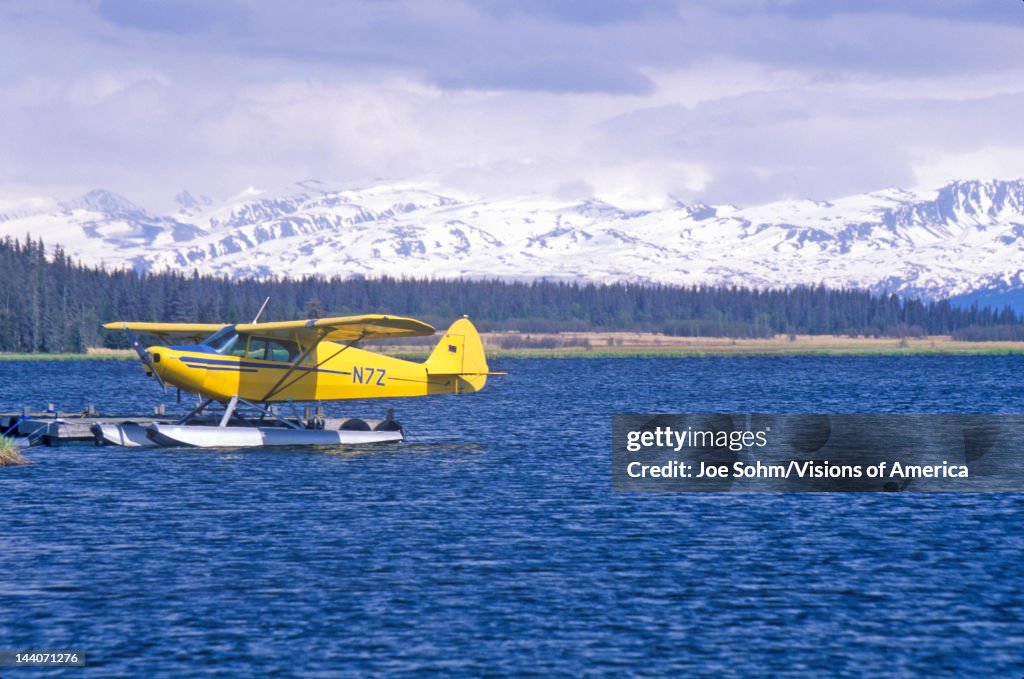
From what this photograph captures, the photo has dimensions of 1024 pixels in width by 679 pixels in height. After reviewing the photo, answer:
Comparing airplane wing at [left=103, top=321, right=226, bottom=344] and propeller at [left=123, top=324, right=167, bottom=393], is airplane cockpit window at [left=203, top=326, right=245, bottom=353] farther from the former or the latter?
airplane wing at [left=103, top=321, right=226, bottom=344]

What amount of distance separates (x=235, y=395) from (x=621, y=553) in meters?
15.5

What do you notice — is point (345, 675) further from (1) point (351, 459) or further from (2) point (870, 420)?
(2) point (870, 420)

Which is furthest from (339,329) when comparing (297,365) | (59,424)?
(59,424)

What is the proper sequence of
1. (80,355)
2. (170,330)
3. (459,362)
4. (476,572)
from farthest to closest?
(80,355), (459,362), (170,330), (476,572)

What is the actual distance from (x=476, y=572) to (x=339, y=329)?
616 inches

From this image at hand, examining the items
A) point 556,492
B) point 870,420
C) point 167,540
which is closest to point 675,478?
point 556,492

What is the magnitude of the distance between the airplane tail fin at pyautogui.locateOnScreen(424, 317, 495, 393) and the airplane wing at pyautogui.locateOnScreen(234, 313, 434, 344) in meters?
1.94

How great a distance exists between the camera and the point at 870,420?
163 ft

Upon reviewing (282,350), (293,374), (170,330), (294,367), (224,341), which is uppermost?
(170,330)

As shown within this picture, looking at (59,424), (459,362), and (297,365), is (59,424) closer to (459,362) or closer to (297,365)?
(297,365)

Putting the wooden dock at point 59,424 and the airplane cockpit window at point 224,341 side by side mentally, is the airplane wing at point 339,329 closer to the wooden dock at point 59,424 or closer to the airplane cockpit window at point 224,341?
the airplane cockpit window at point 224,341

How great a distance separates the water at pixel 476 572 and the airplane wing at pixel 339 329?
2961mm

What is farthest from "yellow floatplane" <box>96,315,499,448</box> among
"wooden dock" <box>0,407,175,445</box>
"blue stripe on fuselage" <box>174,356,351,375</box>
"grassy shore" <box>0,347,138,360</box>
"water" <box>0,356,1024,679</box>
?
"grassy shore" <box>0,347,138,360</box>

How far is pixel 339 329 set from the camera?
34438 millimetres
